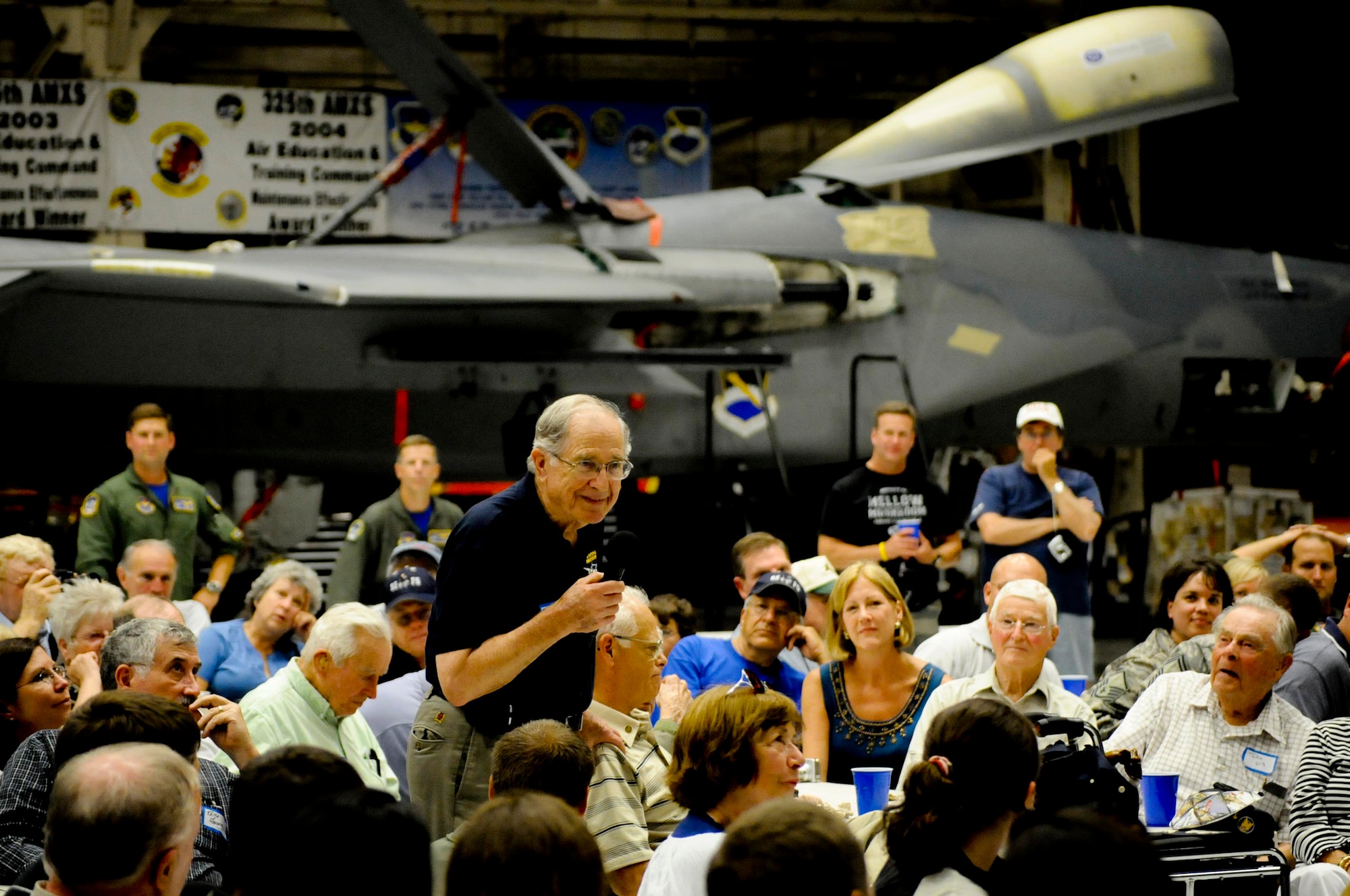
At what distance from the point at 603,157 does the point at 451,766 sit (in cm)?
1030

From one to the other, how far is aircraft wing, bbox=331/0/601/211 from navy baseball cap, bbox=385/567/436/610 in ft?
12.1

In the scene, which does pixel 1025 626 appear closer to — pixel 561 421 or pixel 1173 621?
pixel 1173 621

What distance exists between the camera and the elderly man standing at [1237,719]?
4.40 m

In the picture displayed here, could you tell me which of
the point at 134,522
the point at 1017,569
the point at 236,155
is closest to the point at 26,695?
the point at 134,522

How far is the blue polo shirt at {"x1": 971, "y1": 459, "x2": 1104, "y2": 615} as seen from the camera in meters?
6.95

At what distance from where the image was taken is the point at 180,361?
8.17 meters

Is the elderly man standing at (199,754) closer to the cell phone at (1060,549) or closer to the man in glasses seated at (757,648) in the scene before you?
the man in glasses seated at (757,648)

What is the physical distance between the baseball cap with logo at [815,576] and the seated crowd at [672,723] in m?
0.02

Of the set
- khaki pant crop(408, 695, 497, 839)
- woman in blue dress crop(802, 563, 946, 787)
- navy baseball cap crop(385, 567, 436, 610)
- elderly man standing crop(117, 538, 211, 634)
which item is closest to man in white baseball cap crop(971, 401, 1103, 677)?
woman in blue dress crop(802, 563, 946, 787)

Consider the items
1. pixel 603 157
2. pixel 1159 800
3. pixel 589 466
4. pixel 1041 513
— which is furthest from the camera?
pixel 603 157

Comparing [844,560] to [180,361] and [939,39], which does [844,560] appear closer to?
[180,361]

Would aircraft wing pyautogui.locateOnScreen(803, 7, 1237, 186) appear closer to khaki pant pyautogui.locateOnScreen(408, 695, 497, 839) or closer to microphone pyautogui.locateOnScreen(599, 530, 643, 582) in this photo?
microphone pyautogui.locateOnScreen(599, 530, 643, 582)

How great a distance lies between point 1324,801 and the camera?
3969mm

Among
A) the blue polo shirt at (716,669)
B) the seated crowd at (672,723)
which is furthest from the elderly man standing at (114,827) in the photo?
the blue polo shirt at (716,669)
